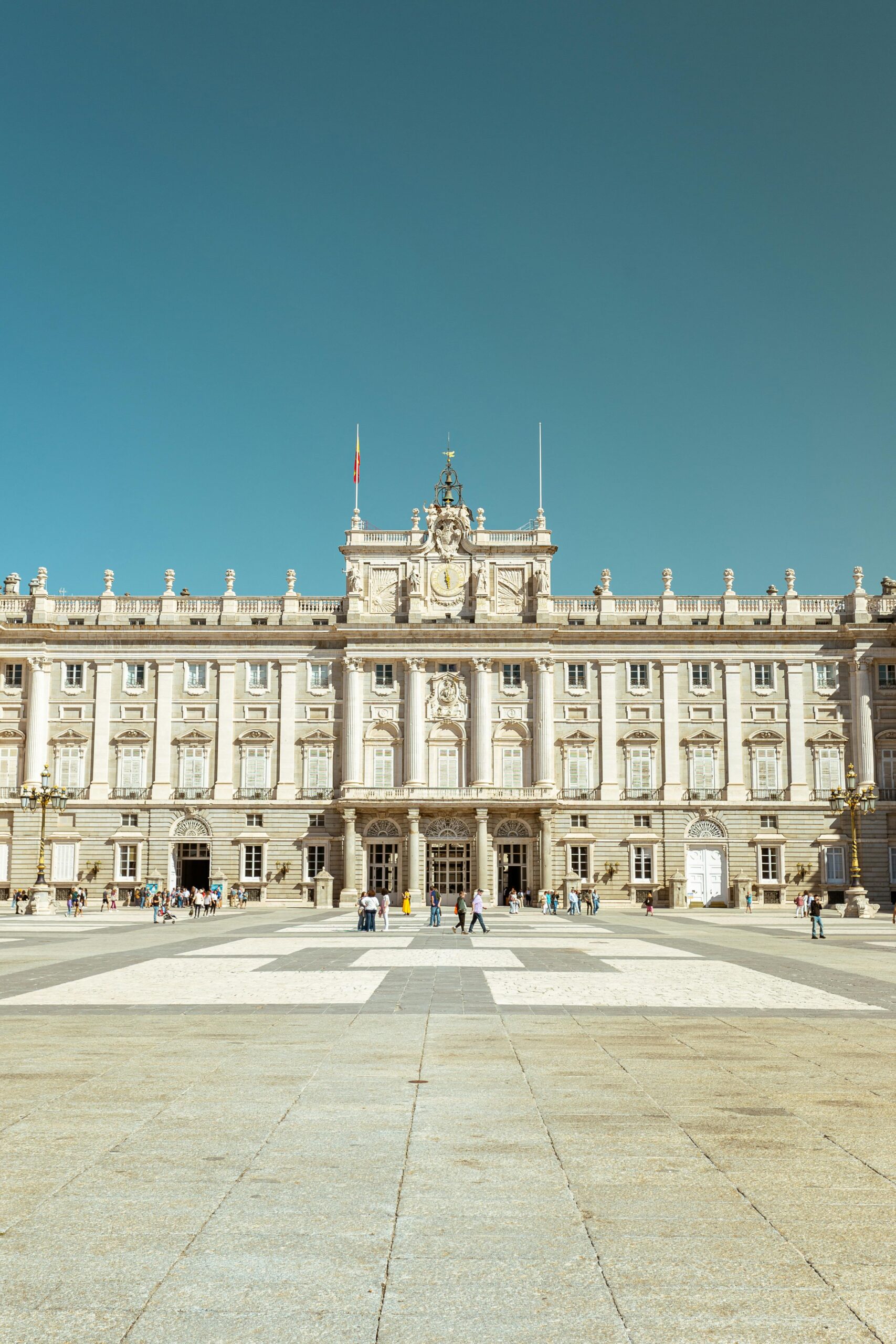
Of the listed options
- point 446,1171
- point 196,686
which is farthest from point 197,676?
point 446,1171

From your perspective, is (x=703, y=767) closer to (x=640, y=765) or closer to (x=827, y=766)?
(x=640, y=765)

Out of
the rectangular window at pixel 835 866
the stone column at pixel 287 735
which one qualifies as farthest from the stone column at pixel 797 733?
the stone column at pixel 287 735

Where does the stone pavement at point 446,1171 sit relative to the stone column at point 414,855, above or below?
below

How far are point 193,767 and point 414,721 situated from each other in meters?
13.5

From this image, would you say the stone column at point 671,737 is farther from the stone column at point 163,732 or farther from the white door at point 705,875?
the stone column at point 163,732

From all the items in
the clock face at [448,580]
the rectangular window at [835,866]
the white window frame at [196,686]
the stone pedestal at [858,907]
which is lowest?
the stone pedestal at [858,907]

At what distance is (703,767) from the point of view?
2618 inches

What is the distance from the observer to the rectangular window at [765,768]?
65.9 metres

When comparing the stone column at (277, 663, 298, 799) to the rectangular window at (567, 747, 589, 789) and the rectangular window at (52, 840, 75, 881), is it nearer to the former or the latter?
the rectangular window at (52, 840, 75, 881)

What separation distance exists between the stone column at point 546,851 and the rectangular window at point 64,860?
2714 centimetres

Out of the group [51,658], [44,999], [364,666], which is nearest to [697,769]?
[364,666]

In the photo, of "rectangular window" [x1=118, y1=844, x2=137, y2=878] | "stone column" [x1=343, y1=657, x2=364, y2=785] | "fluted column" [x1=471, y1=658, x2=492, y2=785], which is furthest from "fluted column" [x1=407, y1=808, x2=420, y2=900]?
"rectangular window" [x1=118, y1=844, x2=137, y2=878]

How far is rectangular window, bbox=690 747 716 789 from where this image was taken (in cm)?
6638

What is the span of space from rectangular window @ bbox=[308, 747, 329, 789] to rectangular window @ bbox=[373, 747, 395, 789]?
282 centimetres
